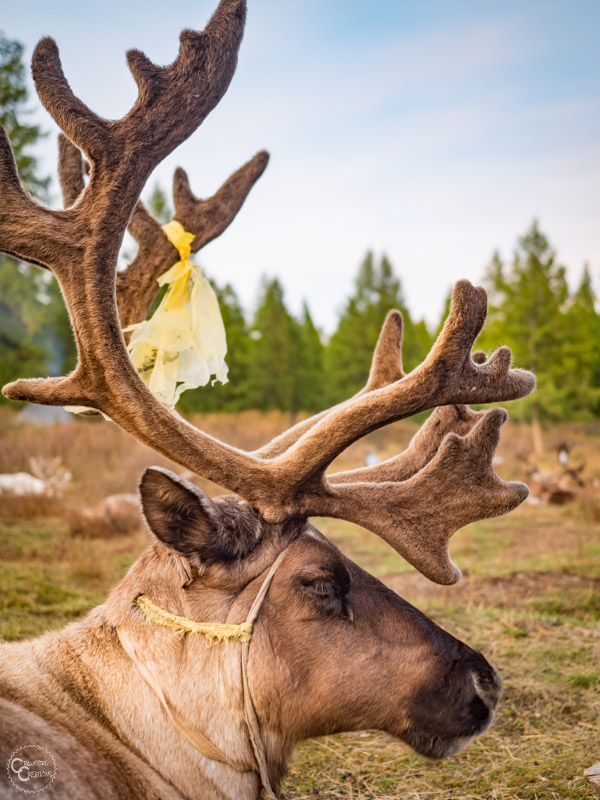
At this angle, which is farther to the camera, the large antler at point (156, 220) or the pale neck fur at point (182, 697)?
the large antler at point (156, 220)

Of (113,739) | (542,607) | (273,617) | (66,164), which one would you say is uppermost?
(66,164)

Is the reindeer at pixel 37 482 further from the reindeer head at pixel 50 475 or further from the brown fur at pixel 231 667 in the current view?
the brown fur at pixel 231 667

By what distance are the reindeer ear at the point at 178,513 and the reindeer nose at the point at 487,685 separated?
125 centimetres

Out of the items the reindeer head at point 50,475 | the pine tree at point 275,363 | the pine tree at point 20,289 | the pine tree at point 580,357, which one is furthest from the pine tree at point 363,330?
the reindeer head at point 50,475

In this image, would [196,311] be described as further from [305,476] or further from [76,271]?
[305,476]

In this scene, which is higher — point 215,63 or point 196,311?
point 215,63

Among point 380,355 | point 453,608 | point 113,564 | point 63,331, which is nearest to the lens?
point 380,355

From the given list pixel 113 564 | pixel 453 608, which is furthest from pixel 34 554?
pixel 453 608

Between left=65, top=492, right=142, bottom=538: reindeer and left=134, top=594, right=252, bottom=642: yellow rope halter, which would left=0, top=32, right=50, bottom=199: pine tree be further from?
left=134, top=594, right=252, bottom=642: yellow rope halter

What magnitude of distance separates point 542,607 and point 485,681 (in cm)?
450

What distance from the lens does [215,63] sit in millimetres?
3211

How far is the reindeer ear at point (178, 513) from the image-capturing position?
2.46 meters

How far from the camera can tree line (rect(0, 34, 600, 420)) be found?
2211 centimetres

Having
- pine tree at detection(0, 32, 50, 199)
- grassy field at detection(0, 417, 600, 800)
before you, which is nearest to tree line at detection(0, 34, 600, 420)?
pine tree at detection(0, 32, 50, 199)
